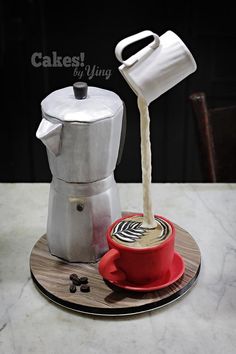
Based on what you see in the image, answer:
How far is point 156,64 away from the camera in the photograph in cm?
79

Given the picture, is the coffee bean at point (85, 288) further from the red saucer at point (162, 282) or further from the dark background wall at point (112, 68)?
the dark background wall at point (112, 68)

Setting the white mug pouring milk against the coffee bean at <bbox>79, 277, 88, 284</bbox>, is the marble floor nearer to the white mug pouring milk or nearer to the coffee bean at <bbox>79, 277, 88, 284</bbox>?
the coffee bean at <bbox>79, 277, 88, 284</bbox>

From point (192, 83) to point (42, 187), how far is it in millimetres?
840

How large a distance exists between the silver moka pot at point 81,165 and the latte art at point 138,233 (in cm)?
6

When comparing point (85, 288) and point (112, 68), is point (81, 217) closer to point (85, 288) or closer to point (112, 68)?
point (85, 288)

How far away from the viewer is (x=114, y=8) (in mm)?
1784

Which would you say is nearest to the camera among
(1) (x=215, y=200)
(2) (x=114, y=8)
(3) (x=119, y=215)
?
(3) (x=119, y=215)

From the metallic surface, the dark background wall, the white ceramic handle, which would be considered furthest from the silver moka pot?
the dark background wall

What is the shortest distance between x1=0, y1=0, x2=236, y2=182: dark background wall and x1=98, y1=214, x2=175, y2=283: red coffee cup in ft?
3.15

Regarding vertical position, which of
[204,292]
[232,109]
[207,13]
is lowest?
[204,292]

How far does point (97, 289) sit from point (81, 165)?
7.3 inches

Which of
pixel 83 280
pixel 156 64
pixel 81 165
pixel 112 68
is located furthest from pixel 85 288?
pixel 112 68

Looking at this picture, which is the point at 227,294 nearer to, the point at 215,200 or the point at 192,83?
the point at 215,200

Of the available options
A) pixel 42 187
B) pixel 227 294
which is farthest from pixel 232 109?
pixel 227 294
